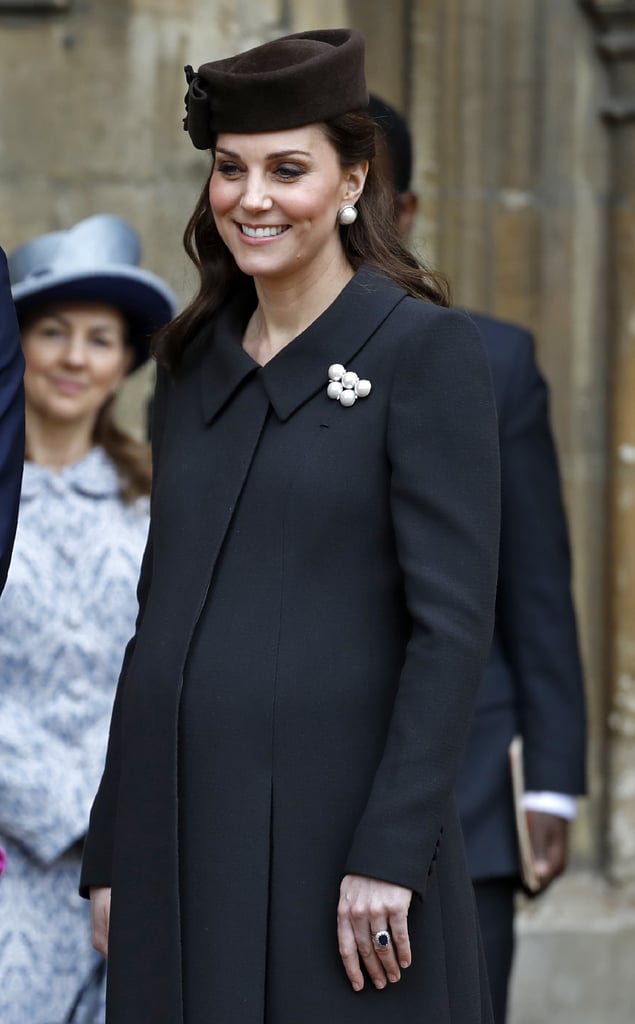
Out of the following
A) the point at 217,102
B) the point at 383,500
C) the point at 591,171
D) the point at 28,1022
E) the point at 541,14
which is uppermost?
the point at 217,102

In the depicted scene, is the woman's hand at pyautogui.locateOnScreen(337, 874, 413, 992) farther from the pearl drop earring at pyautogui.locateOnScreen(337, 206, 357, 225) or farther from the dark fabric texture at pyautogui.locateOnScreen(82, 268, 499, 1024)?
the pearl drop earring at pyautogui.locateOnScreen(337, 206, 357, 225)

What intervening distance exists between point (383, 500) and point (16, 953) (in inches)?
55.5

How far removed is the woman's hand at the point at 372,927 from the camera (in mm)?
2359

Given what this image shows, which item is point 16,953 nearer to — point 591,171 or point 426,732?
point 426,732

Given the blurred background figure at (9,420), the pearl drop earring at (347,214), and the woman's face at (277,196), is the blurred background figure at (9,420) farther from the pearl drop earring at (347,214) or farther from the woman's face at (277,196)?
the pearl drop earring at (347,214)

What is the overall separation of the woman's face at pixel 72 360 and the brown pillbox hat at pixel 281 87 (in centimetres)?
127

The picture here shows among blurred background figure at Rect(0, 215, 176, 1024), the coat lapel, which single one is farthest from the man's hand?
the coat lapel

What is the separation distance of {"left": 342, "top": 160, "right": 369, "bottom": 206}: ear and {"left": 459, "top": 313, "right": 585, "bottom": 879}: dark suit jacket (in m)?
1.17

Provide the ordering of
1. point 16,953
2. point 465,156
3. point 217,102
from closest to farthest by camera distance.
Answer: point 217,102 → point 16,953 → point 465,156

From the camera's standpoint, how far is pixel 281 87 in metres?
2.47

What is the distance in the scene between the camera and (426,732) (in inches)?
93.3

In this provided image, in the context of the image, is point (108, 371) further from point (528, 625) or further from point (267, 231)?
point (267, 231)

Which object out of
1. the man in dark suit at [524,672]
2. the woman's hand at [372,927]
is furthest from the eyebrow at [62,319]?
the woman's hand at [372,927]

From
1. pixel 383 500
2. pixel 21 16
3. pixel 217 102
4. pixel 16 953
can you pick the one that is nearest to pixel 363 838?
pixel 383 500
